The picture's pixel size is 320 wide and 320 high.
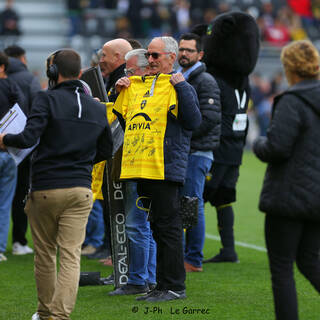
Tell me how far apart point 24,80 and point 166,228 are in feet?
10.9

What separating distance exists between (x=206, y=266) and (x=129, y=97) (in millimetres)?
2390

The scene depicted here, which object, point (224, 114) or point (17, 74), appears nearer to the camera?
point (224, 114)

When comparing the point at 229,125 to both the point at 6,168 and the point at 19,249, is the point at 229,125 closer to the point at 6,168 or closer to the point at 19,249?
the point at 6,168

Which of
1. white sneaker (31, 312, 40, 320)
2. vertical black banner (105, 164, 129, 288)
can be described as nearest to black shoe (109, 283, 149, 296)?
vertical black banner (105, 164, 129, 288)

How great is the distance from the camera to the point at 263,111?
78.8 ft

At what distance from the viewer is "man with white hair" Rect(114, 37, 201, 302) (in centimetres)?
591

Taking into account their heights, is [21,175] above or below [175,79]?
below

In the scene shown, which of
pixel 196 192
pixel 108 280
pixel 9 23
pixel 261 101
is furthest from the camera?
pixel 261 101

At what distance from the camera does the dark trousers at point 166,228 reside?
19.6 feet

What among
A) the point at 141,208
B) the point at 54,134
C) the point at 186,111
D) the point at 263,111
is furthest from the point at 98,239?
the point at 263,111

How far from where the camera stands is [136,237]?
6.45 m

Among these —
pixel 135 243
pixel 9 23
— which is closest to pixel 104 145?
pixel 135 243

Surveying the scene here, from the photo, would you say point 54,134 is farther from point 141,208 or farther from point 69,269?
point 141,208

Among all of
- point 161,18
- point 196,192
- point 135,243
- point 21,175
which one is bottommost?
point 21,175
